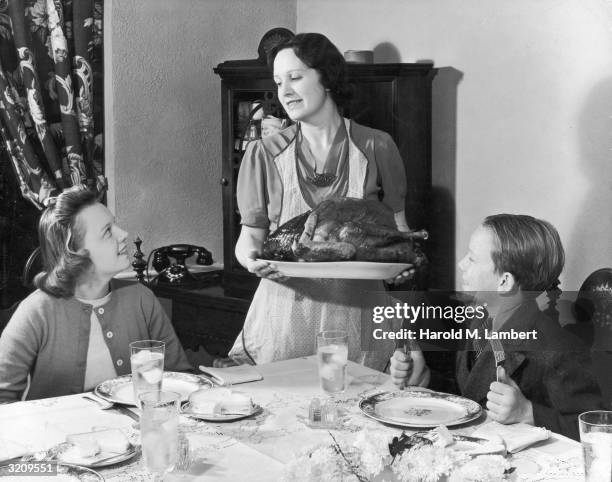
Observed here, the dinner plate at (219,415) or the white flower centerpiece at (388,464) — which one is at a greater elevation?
the white flower centerpiece at (388,464)

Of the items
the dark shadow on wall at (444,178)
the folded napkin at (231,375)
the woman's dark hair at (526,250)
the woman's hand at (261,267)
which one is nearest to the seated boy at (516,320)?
the woman's dark hair at (526,250)

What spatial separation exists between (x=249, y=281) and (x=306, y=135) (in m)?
0.88

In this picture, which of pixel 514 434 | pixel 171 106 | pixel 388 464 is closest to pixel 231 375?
pixel 514 434

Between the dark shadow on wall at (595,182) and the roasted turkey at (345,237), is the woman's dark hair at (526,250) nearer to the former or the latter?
the roasted turkey at (345,237)

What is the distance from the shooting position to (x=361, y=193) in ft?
5.64

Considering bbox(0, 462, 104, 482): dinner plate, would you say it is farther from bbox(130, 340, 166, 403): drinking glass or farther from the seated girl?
the seated girl

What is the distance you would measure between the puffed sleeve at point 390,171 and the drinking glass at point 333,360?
579 mm

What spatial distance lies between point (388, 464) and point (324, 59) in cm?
109

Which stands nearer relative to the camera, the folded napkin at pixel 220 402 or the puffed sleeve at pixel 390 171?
the folded napkin at pixel 220 402

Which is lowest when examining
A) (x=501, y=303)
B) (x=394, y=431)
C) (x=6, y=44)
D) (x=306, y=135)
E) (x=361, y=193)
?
(x=394, y=431)

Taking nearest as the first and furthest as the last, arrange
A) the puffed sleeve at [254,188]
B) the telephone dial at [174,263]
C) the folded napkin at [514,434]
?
1. the folded napkin at [514,434]
2. the puffed sleeve at [254,188]
3. the telephone dial at [174,263]

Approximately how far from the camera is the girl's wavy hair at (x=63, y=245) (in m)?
1.55

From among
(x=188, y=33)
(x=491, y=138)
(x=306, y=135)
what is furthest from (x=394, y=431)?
(x=188, y=33)

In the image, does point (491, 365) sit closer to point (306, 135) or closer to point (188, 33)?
point (306, 135)
